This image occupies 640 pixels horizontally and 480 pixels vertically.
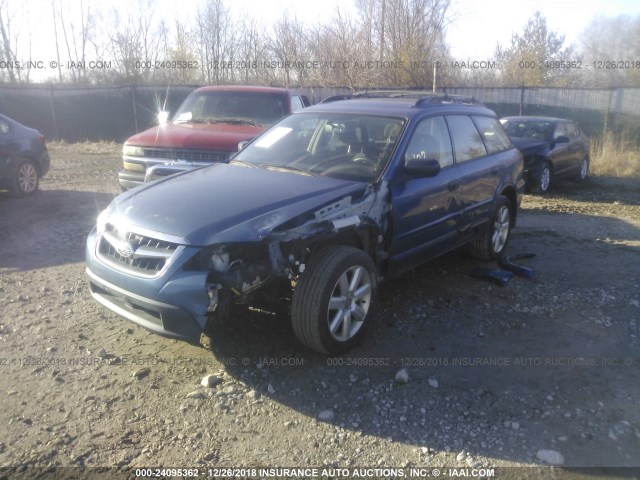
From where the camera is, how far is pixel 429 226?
4.73 metres

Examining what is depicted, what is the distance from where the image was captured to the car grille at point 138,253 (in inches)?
132

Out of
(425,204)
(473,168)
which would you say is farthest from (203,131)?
(425,204)

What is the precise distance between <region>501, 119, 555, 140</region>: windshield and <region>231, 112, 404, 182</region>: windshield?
25.4ft

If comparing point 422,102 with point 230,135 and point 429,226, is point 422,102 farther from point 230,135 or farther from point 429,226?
point 230,135

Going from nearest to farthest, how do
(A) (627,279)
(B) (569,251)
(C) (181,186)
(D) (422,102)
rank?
(C) (181,186), (D) (422,102), (A) (627,279), (B) (569,251)

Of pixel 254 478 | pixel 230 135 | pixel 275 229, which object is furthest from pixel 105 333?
pixel 230 135

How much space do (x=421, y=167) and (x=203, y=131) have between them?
4.14 meters

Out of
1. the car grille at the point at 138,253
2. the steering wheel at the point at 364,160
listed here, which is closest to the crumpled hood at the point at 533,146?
the steering wheel at the point at 364,160

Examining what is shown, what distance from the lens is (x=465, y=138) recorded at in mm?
5414

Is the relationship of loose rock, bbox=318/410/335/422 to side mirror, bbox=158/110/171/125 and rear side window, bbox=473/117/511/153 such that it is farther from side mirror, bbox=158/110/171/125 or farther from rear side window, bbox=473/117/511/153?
side mirror, bbox=158/110/171/125

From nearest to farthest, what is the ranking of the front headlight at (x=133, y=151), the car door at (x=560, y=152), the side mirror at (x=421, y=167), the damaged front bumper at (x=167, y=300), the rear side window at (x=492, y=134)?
the damaged front bumper at (x=167, y=300) → the side mirror at (x=421, y=167) → the rear side window at (x=492, y=134) → the front headlight at (x=133, y=151) → the car door at (x=560, y=152)

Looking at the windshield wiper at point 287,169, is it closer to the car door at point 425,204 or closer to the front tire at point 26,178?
the car door at point 425,204

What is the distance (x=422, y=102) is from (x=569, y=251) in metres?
2.91

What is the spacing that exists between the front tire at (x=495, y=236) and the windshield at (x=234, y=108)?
3.67 meters
